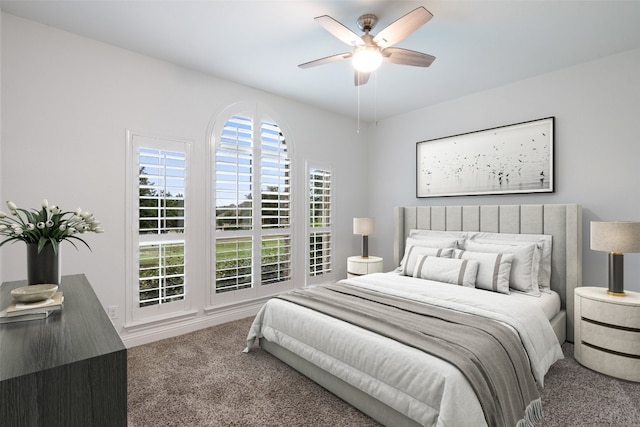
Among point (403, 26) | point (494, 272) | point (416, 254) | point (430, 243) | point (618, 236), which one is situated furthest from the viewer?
point (430, 243)

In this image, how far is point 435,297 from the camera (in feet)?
8.60

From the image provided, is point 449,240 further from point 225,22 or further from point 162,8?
point 162,8

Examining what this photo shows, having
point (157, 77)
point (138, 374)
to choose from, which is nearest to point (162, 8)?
point (157, 77)

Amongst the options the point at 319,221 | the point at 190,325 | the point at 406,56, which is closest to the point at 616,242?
the point at 406,56

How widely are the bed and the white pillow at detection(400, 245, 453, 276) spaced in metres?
0.07

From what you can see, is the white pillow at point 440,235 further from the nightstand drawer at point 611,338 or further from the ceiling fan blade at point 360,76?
the ceiling fan blade at point 360,76

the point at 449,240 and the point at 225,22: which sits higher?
the point at 225,22

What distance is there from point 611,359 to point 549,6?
2.65 metres

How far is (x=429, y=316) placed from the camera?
7.25 feet

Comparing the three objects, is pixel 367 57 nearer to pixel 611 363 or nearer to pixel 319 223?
pixel 319 223

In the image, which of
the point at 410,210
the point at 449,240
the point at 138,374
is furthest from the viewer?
the point at 410,210

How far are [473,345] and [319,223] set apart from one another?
2942mm

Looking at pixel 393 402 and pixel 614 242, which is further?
pixel 614 242

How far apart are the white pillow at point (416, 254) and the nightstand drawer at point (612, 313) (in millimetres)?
1180
